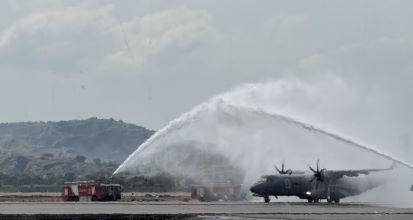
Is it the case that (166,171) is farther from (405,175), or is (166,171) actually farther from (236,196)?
(405,175)

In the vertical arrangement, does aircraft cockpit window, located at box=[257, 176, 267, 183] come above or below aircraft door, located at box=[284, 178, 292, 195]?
above

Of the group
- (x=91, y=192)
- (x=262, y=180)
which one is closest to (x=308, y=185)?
(x=262, y=180)

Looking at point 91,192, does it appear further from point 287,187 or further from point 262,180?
point 287,187

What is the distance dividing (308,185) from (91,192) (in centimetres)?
3148

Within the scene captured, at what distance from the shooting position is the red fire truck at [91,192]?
11462 cm

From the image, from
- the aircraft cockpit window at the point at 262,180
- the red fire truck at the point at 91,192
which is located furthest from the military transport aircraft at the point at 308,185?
the red fire truck at the point at 91,192

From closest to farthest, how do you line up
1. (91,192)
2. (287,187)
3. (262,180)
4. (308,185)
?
(287,187), (308,185), (262,180), (91,192)

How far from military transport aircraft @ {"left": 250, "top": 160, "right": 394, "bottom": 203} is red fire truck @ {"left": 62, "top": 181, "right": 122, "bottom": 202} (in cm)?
2258

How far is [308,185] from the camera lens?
10150cm

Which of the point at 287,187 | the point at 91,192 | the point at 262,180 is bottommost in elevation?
the point at 287,187

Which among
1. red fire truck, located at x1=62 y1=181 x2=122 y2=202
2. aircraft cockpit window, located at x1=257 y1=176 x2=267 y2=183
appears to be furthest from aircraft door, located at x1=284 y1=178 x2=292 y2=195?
red fire truck, located at x1=62 y1=181 x2=122 y2=202

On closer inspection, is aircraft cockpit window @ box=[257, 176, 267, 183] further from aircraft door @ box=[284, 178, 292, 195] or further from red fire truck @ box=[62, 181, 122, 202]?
red fire truck @ box=[62, 181, 122, 202]

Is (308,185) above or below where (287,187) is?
above

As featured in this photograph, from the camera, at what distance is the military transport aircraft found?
10100 cm
